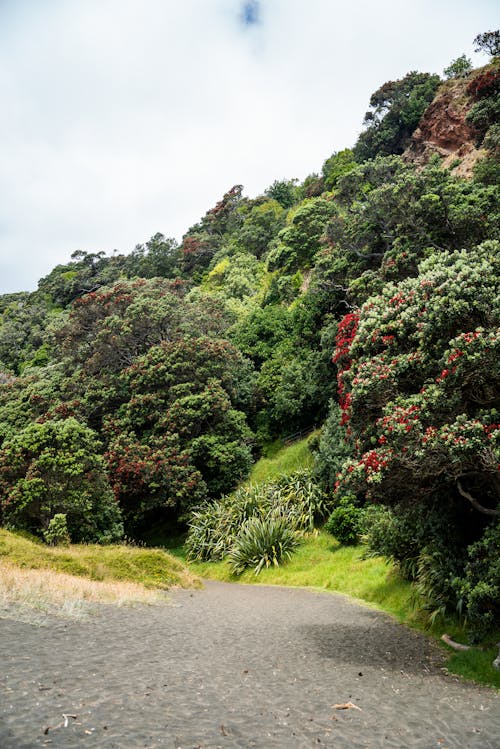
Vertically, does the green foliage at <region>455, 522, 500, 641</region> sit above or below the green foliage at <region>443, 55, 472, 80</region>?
below

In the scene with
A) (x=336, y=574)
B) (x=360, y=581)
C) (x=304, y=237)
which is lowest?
(x=336, y=574)

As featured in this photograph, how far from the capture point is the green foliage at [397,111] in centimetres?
5150

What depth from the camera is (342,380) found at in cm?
1145

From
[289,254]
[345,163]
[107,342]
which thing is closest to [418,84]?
[345,163]

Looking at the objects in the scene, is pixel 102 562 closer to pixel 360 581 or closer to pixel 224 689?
pixel 360 581

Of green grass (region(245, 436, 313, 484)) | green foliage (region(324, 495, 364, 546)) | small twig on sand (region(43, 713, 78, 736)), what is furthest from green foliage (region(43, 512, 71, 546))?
small twig on sand (region(43, 713, 78, 736))

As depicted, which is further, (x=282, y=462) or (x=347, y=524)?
(x=282, y=462)

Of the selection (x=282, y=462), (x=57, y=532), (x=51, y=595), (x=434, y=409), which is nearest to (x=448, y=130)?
(x=282, y=462)

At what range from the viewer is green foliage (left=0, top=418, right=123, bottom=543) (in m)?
20.9

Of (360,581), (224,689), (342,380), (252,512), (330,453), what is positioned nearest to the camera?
(224,689)

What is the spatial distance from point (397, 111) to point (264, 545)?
48.8 meters

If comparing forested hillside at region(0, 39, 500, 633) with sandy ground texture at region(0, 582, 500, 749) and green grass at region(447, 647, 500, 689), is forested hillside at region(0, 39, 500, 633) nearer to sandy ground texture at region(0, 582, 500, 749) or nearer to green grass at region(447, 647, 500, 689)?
green grass at region(447, 647, 500, 689)

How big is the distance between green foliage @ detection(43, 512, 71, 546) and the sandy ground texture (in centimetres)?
1053

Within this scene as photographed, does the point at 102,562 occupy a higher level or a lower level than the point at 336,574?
higher
